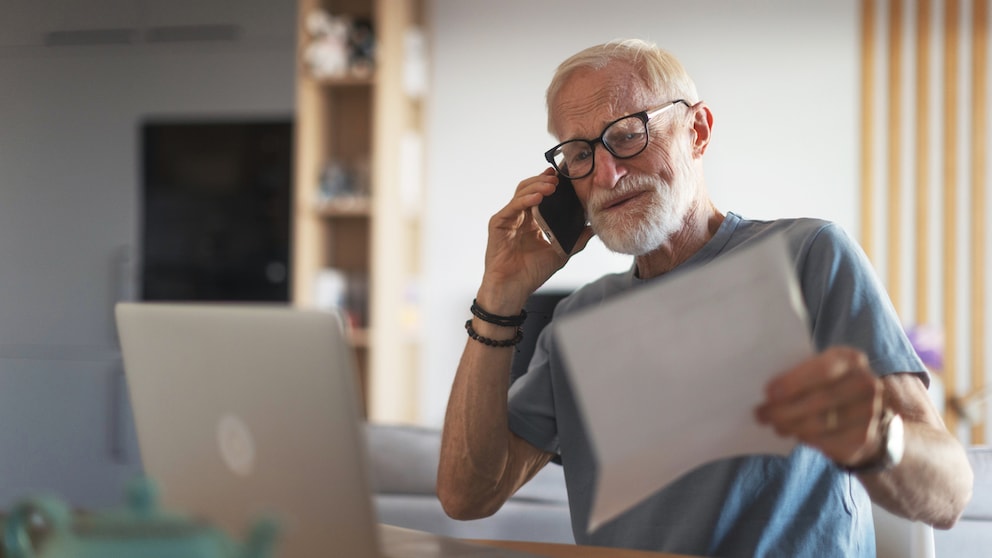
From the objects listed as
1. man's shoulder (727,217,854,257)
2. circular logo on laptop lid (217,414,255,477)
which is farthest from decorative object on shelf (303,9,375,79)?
circular logo on laptop lid (217,414,255,477)

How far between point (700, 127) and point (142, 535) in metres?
1.20

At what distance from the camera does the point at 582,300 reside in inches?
64.8

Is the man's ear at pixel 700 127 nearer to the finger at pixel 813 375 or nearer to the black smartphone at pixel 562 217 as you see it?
the black smartphone at pixel 562 217

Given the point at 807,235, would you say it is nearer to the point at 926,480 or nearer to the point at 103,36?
the point at 926,480

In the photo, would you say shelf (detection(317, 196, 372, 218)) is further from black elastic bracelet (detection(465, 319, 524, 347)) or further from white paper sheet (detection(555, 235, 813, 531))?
white paper sheet (detection(555, 235, 813, 531))

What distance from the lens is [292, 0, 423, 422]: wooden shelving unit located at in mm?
4156

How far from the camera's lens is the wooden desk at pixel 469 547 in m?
1.07

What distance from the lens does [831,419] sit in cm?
90

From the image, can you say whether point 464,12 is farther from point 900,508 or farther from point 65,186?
point 900,508

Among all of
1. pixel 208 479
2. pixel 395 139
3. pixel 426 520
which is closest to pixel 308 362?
pixel 208 479

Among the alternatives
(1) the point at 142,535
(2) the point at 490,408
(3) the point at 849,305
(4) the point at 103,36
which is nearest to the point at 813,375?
(3) the point at 849,305

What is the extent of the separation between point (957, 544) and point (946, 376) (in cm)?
294

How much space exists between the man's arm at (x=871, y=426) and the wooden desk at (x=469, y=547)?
261 mm

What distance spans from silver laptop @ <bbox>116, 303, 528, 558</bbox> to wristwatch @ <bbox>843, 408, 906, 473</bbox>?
1.64 ft
